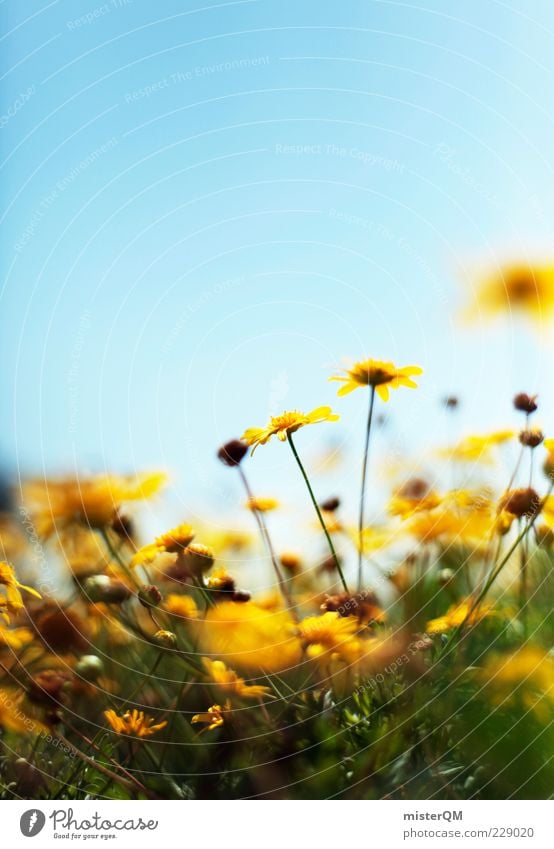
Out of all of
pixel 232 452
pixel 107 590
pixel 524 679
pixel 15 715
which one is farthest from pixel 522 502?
pixel 15 715

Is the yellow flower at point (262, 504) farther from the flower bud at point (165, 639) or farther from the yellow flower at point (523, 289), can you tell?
the yellow flower at point (523, 289)

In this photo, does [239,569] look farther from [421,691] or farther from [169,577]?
[421,691]

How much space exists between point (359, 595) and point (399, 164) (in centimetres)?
40

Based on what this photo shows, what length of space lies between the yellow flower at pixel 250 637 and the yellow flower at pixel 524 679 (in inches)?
6.7

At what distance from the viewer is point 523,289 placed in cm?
87

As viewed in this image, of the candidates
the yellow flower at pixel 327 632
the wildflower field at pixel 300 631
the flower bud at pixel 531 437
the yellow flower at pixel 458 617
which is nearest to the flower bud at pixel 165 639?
the wildflower field at pixel 300 631

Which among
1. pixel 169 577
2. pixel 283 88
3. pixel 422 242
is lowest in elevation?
pixel 169 577

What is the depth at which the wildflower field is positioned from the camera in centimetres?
75

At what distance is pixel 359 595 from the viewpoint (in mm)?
780

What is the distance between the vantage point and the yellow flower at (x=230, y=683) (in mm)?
748

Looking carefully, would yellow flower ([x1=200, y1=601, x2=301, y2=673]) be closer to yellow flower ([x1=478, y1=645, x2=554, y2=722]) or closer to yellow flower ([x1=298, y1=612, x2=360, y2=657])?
yellow flower ([x1=298, y1=612, x2=360, y2=657])

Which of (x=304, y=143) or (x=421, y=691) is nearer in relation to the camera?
(x=421, y=691)

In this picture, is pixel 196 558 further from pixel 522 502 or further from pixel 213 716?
pixel 522 502

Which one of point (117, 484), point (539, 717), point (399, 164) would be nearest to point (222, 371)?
point (117, 484)
